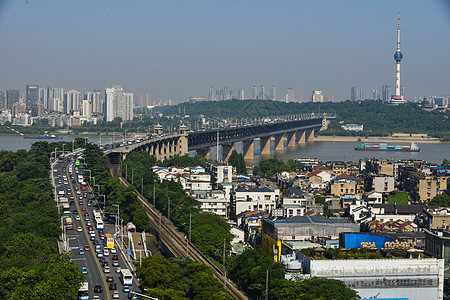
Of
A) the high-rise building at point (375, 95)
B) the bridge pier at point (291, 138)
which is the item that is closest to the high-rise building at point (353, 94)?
the high-rise building at point (375, 95)

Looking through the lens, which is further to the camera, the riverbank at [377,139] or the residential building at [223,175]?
the riverbank at [377,139]

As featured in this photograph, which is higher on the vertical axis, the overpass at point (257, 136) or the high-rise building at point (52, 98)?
the high-rise building at point (52, 98)

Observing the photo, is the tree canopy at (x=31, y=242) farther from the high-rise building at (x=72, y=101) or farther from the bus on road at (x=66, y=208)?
the high-rise building at (x=72, y=101)

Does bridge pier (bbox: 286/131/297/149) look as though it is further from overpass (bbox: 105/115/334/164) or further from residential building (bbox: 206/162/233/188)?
residential building (bbox: 206/162/233/188)

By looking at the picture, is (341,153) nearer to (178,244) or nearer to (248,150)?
(248,150)

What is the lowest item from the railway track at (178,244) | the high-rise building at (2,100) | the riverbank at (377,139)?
the railway track at (178,244)

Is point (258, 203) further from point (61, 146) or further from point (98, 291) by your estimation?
point (61, 146)
